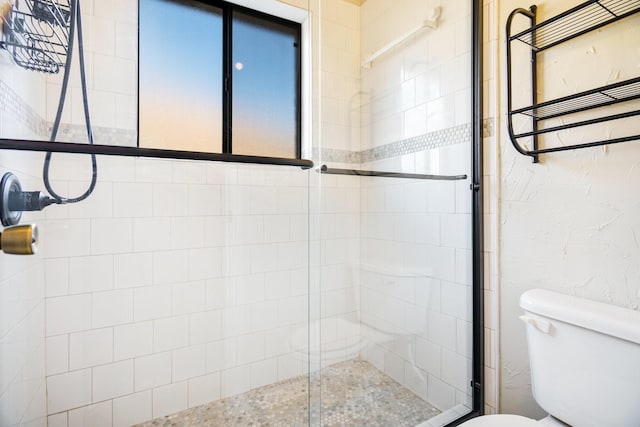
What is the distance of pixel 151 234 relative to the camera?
1364 mm

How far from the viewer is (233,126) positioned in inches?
61.0

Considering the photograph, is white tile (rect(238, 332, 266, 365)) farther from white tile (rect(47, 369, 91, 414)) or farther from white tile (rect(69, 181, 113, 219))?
white tile (rect(69, 181, 113, 219))

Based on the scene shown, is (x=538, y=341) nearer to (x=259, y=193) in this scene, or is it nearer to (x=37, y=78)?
(x=259, y=193)

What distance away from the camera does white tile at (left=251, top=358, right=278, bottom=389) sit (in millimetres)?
1572

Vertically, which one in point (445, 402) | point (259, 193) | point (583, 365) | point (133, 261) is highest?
point (259, 193)

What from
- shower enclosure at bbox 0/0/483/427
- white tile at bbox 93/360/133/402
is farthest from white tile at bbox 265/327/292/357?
white tile at bbox 93/360/133/402

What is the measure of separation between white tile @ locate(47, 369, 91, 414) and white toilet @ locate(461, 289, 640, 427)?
1.41m

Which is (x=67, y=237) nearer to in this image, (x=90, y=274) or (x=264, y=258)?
(x=90, y=274)

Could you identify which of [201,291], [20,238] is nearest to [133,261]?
[201,291]

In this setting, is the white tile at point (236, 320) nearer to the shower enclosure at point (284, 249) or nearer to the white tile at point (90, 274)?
the shower enclosure at point (284, 249)

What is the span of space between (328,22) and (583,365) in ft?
5.82

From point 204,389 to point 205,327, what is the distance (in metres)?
0.29

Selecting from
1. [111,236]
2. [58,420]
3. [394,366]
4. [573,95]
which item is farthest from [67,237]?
[573,95]

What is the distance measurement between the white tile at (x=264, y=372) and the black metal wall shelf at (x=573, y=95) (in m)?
1.47
